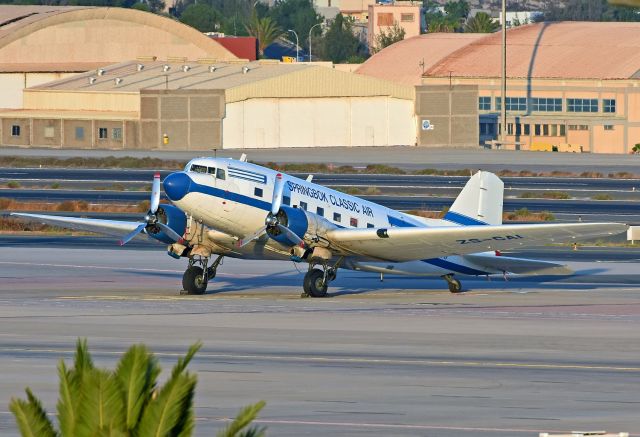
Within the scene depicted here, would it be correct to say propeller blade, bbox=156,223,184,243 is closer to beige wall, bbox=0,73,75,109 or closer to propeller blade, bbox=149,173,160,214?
propeller blade, bbox=149,173,160,214

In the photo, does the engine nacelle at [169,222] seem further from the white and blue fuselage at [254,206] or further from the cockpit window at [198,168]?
the cockpit window at [198,168]

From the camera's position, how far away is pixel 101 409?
9.64 meters

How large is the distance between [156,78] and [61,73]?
47.4 ft

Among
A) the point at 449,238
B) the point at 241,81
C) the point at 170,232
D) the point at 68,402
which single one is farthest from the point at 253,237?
the point at 241,81

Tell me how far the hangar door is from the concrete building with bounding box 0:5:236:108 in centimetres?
2197

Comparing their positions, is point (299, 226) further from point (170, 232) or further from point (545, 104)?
point (545, 104)

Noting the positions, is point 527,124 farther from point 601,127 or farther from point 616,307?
point 616,307

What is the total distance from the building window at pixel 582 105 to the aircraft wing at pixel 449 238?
92.2m

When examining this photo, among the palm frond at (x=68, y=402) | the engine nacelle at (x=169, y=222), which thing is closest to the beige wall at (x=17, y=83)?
the engine nacelle at (x=169, y=222)

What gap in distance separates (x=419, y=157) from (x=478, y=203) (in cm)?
7514

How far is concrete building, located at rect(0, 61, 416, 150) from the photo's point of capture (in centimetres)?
12412

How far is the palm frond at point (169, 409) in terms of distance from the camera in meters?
9.62

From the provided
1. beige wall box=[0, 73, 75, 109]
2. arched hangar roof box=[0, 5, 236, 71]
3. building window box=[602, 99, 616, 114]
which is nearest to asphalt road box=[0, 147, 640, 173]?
building window box=[602, 99, 616, 114]

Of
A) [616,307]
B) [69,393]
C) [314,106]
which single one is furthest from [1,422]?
[314,106]
